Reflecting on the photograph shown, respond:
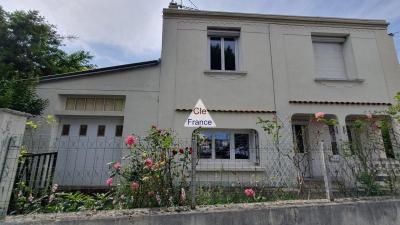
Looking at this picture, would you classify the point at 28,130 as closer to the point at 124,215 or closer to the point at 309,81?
the point at 124,215

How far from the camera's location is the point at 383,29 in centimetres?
1007

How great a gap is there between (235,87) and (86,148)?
17.5ft

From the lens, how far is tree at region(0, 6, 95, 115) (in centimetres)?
713

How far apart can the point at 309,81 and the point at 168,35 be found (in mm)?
5439

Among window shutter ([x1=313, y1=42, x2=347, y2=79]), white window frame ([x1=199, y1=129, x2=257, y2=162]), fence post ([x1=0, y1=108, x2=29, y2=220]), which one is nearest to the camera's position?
fence post ([x1=0, y1=108, x2=29, y2=220])

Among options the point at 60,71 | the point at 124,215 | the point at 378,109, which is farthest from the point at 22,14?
the point at 378,109

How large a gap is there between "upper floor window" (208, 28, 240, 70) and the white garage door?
4.13 m

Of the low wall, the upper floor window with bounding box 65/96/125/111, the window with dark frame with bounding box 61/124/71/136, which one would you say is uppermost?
the upper floor window with bounding box 65/96/125/111

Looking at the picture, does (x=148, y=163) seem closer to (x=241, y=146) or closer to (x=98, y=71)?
(x=241, y=146)

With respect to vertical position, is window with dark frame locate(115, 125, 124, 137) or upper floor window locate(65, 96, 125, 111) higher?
upper floor window locate(65, 96, 125, 111)

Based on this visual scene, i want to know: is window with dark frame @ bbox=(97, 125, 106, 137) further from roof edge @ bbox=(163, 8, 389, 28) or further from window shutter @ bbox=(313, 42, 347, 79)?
window shutter @ bbox=(313, 42, 347, 79)

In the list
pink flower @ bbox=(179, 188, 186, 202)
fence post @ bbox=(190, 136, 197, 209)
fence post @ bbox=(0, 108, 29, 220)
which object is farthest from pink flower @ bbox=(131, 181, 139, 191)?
fence post @ bbox=(0, 108, 29, 220)

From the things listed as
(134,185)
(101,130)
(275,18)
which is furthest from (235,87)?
(134,185)

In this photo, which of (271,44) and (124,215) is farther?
(271,44)
